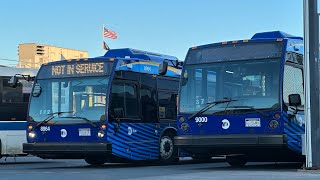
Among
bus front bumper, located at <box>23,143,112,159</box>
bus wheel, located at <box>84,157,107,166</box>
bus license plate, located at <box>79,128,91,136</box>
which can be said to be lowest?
bus wheel, located at <box>84,157,107,166</box>

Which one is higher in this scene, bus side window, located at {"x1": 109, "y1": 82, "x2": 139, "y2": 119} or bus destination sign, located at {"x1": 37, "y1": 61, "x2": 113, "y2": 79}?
bus destination sign, located at {"x1": 37, "y1": 61, "x2": 113, "y2": 79}

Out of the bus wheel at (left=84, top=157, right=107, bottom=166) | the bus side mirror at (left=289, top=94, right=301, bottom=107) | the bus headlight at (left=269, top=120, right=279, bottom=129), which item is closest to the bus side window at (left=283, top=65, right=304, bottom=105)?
the bus side mirror at (left=289, top=94, right=301, bottom=107)

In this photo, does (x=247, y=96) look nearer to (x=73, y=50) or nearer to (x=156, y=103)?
(x=156, y=103)

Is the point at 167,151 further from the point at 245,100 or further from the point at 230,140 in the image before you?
the point at 245,100

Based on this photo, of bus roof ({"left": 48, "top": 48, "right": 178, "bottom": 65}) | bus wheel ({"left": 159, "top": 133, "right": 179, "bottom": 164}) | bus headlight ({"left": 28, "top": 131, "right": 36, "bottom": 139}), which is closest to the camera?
bus headlight ({"left": 28, "top": 131, "right": 36, "bottom": 139})

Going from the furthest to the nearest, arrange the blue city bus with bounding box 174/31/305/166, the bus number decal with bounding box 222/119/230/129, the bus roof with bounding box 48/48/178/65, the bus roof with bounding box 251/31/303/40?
the bus roof with bounding box 48/48/178/65 → the bus roof with bounding box 251/31/303/40 → the bus number decal with bounding box 222/119/230/129 → the blue city bus with bounding box 174/31/305/166

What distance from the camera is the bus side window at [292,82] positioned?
516 inches

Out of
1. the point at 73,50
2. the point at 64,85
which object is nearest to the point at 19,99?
the point at 64,85

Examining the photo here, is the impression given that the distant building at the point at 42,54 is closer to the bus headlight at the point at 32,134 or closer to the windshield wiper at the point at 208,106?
the bus headlight at the point at 32,134

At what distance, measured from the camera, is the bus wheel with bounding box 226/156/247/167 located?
15.5 metres

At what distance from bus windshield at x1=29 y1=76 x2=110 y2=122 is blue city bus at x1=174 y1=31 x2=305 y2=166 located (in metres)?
2.29

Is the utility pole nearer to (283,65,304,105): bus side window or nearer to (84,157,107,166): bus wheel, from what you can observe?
(283,65,304,105): bus side window

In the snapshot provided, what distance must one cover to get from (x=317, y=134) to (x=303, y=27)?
7.87 feet

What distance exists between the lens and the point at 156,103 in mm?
17172
